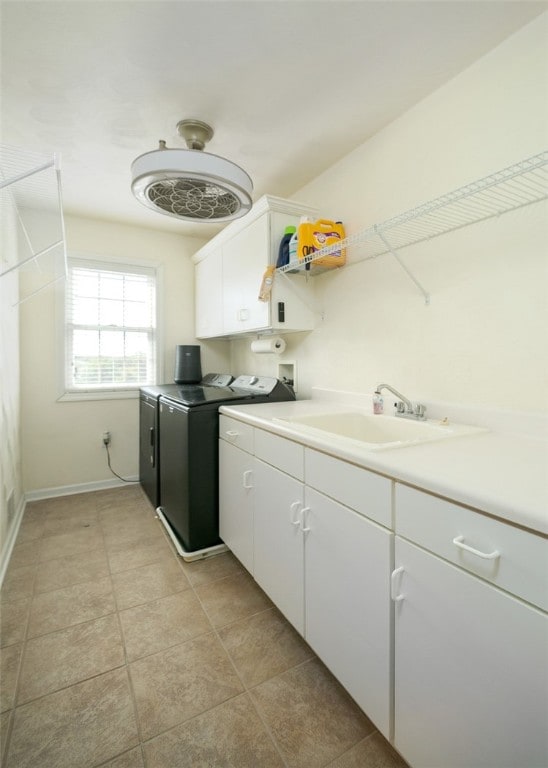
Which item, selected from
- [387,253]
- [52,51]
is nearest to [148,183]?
[52,51]

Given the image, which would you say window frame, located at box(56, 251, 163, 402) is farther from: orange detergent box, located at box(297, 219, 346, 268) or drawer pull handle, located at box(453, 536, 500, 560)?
drawer pull handle, located at box(453, 536, 500, 560)

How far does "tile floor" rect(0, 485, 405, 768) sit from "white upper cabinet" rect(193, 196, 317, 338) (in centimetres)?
153

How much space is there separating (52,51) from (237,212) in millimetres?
922

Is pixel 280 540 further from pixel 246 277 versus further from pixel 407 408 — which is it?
pixel 246 277

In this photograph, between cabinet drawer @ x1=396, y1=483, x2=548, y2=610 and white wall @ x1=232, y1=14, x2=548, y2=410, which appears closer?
cabinet drawer @ x1=396, y1=483, x2=548, y2=610

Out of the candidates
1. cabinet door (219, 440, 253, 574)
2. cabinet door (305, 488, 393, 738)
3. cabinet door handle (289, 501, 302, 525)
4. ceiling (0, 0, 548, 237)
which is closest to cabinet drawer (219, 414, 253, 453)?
cabinet door (219, 440, 253, 574)

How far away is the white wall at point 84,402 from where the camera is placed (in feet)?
9.37

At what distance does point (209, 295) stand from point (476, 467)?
264cm

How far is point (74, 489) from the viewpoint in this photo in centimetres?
303

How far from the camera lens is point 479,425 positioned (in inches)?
55.4

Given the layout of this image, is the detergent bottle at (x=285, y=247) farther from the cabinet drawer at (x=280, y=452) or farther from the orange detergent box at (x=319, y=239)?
the cabinet drawer at (x=280, y=452)

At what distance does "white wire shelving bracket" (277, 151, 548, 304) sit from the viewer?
1188 mm

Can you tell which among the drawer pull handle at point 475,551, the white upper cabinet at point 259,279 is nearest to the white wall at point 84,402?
the white upper cabinet at point 259,279

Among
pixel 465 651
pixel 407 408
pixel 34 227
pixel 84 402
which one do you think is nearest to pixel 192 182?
pixel 407 408
